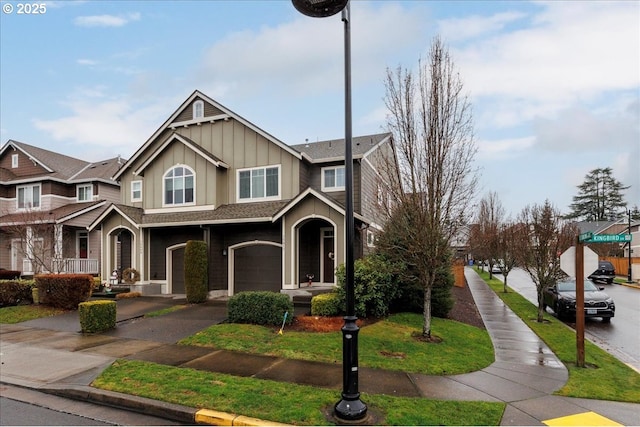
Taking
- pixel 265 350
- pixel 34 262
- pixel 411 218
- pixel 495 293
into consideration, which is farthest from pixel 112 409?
pixel 495 293

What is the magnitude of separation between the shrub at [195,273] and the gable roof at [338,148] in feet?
20.6

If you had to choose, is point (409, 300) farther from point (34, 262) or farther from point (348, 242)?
point (34, 262)

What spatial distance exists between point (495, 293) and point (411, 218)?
56.3 feet

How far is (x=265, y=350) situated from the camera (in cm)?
860

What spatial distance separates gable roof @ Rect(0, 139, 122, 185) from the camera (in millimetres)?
26531

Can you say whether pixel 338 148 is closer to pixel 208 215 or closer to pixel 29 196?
pixel 208 215

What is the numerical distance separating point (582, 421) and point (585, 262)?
4668mm

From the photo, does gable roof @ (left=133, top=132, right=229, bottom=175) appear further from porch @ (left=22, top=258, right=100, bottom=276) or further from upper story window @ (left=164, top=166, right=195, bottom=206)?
porch @ (left=22, top=258, right=100, bottom=276)

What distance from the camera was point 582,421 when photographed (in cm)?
529

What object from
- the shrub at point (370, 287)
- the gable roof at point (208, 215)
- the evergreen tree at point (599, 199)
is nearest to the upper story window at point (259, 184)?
the gable roof at point (208, 215)

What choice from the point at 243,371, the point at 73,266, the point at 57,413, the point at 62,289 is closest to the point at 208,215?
the point at 62,289

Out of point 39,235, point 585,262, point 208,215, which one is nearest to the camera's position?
point 585,262

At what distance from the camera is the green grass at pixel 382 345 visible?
784 cm

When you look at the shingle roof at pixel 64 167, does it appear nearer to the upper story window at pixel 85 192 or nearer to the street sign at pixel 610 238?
the upper story window at pixel 85 192
